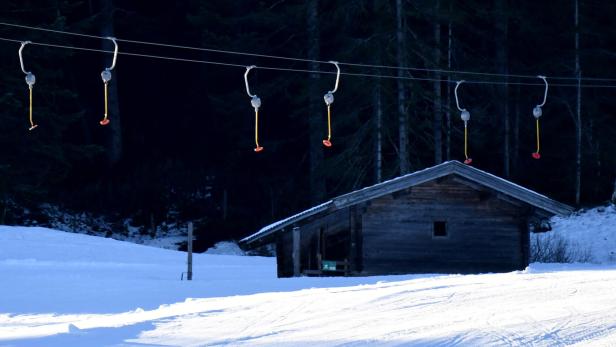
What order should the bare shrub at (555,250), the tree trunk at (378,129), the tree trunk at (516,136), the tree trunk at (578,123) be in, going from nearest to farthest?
the bare shrub at (555,250) → the tree trunk at (378,129) → the tree trunk at (578,123) → the tree trunk at (516,136)

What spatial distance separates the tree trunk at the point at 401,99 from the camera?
37.9 m

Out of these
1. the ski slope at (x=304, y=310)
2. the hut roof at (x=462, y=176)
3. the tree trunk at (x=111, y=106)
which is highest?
the tree trunk at (x=111, y=106)

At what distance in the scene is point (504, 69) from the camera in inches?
1815

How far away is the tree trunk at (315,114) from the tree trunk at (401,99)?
19.5 ft

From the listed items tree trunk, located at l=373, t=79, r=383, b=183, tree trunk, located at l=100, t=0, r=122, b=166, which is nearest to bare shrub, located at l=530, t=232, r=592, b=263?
tree trunk, located at l=373, t=79, r=383, b=183

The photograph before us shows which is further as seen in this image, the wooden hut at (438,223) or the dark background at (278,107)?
the dark background at (278,107)

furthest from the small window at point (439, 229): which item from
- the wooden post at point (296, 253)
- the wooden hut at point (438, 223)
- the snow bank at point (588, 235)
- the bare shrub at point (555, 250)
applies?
the snow bank at point (588, 235)

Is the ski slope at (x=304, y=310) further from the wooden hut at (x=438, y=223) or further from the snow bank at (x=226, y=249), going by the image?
the snow bank at (x=226, y=249)

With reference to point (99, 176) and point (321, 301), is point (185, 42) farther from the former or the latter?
point (321, 301)

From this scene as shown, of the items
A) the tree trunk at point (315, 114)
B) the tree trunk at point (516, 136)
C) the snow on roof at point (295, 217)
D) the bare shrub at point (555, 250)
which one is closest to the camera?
the snow on roof at point (295, 217)

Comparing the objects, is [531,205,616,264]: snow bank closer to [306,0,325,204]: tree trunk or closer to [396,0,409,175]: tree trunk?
[396,0,409,175]: tree trunk

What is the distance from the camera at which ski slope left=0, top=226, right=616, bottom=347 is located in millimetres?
14617

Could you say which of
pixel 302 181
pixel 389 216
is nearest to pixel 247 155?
pixel 302 181

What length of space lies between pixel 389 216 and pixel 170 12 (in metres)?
30.5
